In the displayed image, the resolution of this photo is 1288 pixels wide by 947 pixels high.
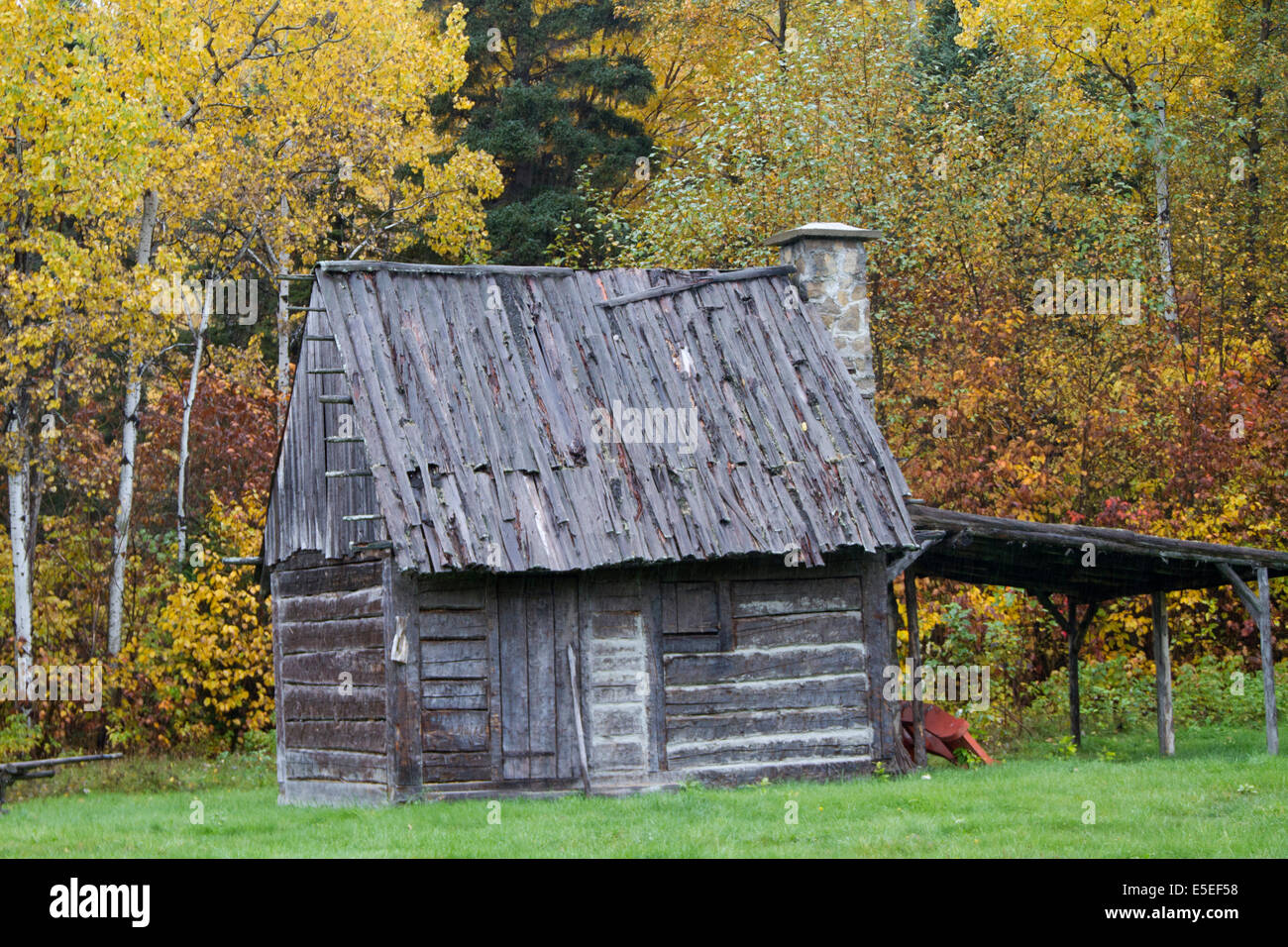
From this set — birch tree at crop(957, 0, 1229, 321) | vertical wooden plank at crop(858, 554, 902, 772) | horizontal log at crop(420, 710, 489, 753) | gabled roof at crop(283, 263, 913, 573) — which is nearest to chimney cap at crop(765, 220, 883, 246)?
gabled roof at crop(283, 263, 913, 573)

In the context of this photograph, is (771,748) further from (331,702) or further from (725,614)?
(331,702)

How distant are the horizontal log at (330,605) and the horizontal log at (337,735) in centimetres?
112

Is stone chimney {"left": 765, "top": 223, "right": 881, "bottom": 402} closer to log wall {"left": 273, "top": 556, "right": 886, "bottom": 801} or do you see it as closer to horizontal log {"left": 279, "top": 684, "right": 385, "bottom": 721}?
log wall {"left": 273, "top": 556, "right": 886, "bottom": 801}

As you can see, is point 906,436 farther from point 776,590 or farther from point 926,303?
point 776,590

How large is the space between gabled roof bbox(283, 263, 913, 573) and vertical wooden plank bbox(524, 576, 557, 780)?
0.65 m

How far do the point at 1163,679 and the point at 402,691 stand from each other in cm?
939

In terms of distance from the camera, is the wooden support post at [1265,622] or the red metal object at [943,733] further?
the red metal object at [943,733]

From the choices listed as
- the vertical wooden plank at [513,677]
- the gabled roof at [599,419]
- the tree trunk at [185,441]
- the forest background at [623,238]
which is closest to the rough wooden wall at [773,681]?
the gabled roof at [599,419]

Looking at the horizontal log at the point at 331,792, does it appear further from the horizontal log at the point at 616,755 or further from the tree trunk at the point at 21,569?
the tree trunk at the point at 21,569

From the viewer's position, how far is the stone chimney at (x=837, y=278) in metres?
17.2

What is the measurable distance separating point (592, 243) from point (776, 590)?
16.8 m

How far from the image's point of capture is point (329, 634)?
603 inches

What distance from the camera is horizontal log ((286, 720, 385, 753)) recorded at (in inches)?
555
